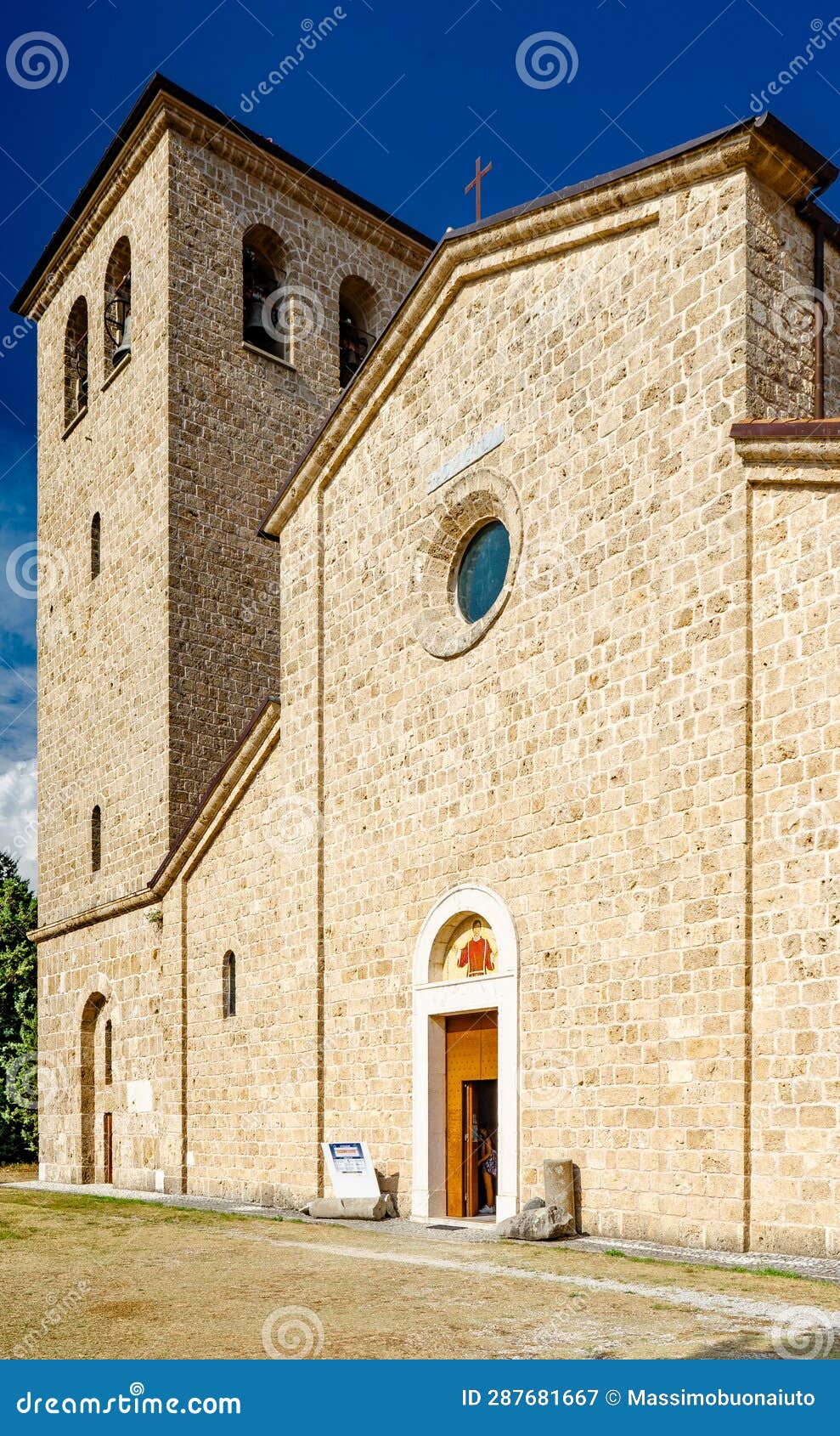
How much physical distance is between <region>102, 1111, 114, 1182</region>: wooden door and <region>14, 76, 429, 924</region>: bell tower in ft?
11.6

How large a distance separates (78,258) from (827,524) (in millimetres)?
19257

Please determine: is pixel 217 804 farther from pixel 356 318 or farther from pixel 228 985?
pixel 356 318

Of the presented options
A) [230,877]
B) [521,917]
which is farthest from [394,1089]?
[230,877]

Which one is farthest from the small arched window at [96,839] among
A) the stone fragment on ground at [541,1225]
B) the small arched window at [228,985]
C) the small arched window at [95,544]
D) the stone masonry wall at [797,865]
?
the stone masonry wall at [797,865]

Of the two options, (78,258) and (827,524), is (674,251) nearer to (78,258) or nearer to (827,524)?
(827,524)

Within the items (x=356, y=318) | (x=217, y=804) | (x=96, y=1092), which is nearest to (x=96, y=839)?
(x=96, y=1092)

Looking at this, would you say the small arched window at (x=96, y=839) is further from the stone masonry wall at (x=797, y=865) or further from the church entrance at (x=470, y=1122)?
the stone masonry wall at (x=797, y=865)

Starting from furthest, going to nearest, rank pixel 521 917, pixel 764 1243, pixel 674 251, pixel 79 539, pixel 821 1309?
pixel 79 539 → pixel 521 917 → pixel 674 251 → pixel 764 1243 → pixel 821 1309

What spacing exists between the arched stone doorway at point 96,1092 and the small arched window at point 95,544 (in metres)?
7.35

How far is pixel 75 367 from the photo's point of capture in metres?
25.7

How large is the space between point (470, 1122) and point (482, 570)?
5.55 m

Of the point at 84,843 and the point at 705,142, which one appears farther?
the point at 84,843

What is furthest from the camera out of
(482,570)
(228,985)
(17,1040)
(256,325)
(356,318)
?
(17,1040)

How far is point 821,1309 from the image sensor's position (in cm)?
703
